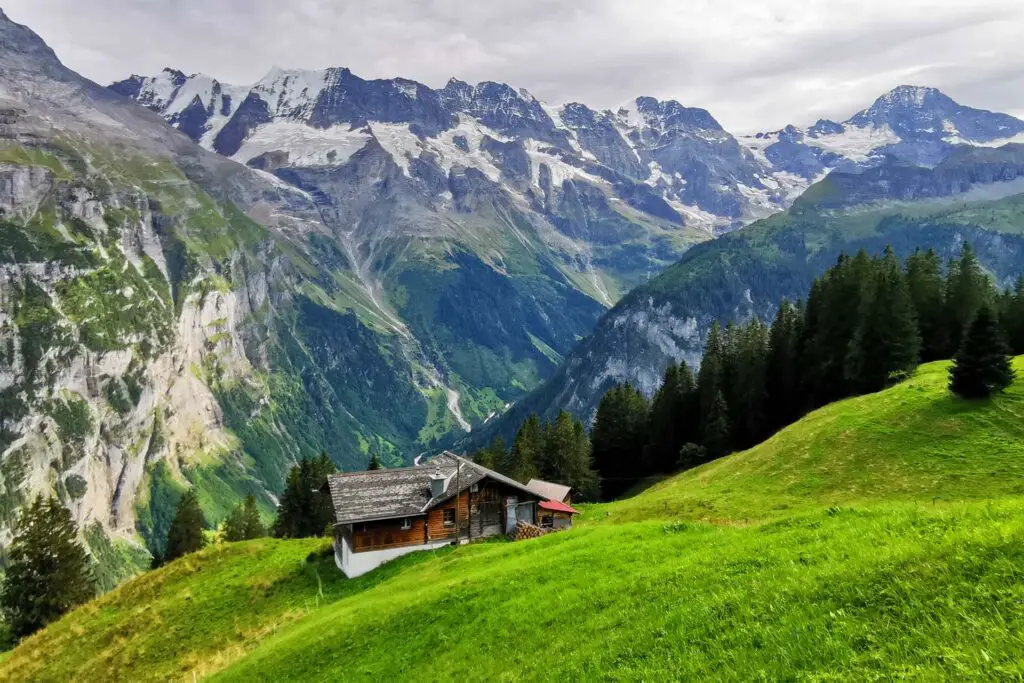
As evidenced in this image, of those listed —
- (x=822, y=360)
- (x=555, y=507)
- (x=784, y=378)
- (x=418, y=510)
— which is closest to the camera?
(x=418, y=510)

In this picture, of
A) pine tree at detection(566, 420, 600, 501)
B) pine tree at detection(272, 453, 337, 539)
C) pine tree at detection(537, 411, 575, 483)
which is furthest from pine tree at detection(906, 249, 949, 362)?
pine tree at detection(272, 453, 337, 539)

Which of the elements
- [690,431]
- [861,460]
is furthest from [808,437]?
[690,431]

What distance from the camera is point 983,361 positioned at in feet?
142

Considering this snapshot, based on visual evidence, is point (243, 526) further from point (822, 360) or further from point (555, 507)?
point (822, 360)

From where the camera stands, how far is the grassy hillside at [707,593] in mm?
12383

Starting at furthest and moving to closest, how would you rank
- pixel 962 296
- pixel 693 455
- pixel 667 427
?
pixel 667 427
pixel 693 455
pixel 962 296

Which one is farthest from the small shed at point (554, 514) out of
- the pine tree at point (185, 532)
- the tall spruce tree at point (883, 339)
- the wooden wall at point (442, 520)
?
the pine tree at point (185, 532)

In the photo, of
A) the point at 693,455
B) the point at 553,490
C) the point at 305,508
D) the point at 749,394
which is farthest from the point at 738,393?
the point at 305,508

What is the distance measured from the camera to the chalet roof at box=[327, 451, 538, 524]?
53000mm

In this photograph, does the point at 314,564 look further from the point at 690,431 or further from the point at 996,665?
the point at 690,431

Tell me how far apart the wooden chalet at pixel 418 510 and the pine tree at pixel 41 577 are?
35229 millimetres

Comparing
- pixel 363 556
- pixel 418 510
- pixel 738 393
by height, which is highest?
pixel 738 393

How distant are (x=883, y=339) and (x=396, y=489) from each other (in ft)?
170

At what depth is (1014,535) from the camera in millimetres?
13055
